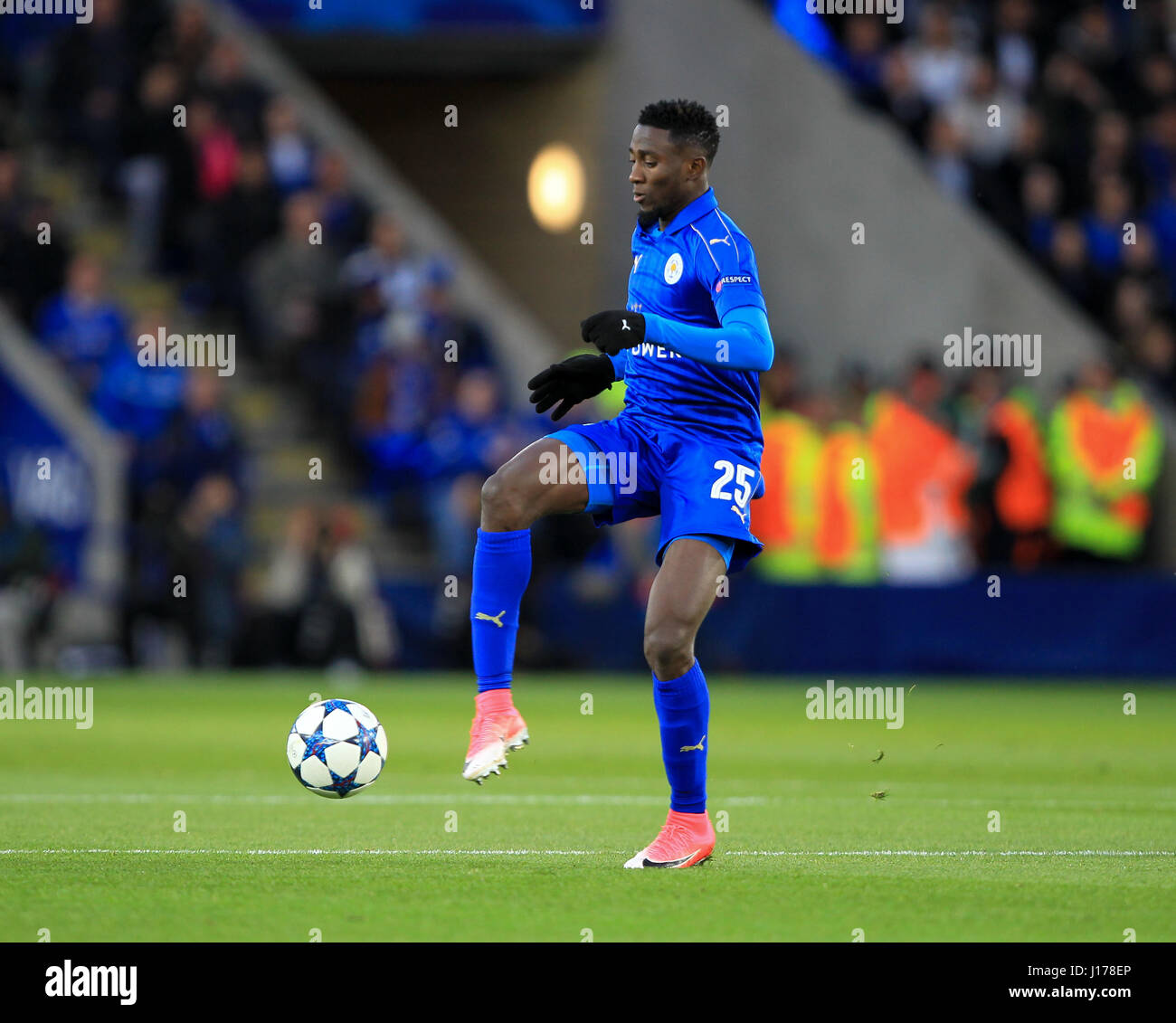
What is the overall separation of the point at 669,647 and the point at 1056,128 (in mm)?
16815

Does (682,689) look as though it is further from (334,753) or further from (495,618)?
(334,753)

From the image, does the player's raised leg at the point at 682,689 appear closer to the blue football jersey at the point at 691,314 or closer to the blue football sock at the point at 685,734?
the blue football sock at the point at 685,734

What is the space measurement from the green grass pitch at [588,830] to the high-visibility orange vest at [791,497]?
2935 mm

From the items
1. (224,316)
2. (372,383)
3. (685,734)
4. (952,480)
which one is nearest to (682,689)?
(685,734)

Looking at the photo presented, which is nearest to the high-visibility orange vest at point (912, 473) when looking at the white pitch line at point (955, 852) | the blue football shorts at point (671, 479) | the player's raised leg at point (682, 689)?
the white pitch line at point (955, 852)

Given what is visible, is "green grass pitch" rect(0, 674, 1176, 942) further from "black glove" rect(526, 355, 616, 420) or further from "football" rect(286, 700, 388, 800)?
"black glove" rect(526, 355, 616, 420)

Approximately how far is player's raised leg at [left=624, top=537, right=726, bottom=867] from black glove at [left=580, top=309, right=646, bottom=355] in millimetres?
729

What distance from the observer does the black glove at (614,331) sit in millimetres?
7000

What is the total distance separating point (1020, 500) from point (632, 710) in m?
4.88

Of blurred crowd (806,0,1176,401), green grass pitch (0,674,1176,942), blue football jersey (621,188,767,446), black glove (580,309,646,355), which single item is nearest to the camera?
green grass pitch (0,674,1176,942)

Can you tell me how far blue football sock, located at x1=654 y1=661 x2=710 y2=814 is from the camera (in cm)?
734

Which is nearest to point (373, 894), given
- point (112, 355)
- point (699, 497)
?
point (699, 497)

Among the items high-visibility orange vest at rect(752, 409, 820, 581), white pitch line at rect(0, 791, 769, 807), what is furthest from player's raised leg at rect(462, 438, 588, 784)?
high-visibility orange vest at rect(752, 409, 820, 581)

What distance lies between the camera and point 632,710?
52.3 feet
